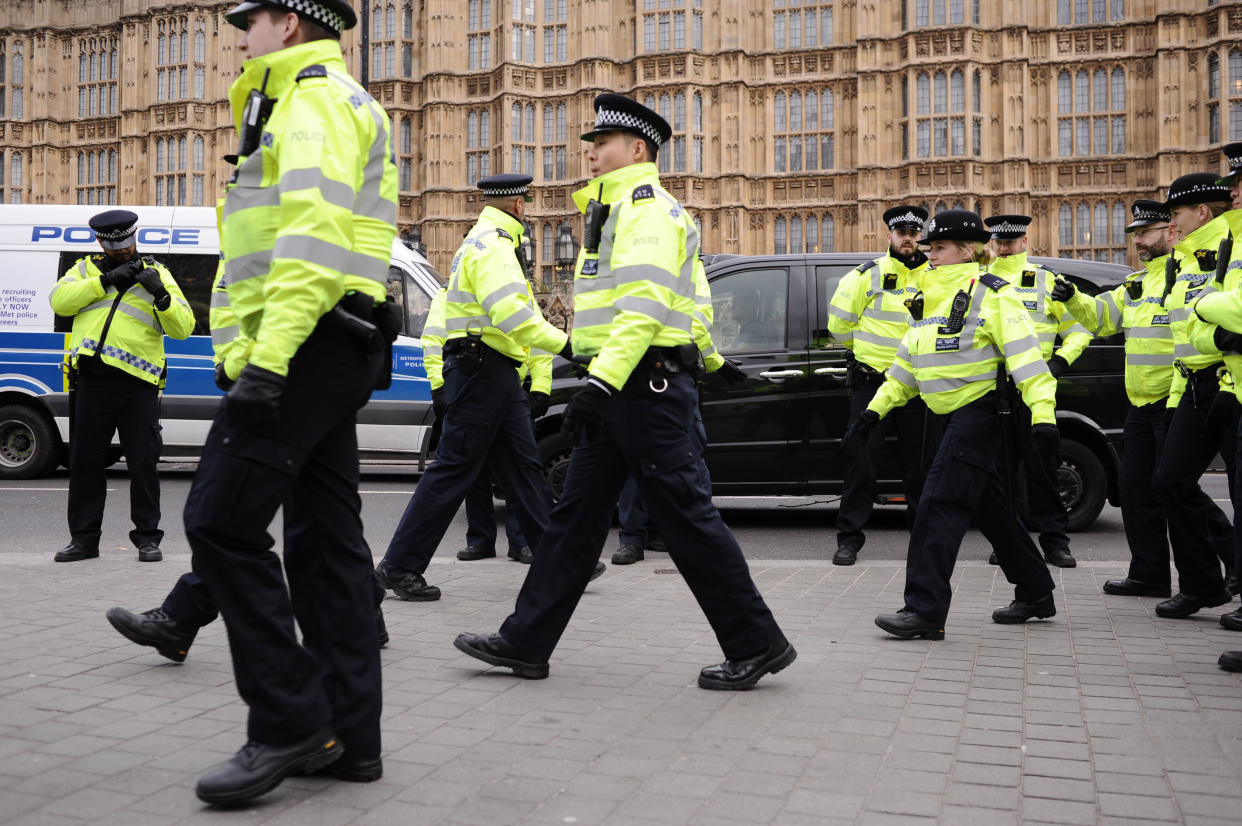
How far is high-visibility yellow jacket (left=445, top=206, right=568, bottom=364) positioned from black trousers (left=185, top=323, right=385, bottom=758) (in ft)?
8.46

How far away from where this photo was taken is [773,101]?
1539 inches

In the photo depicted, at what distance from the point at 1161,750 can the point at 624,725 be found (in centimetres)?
159

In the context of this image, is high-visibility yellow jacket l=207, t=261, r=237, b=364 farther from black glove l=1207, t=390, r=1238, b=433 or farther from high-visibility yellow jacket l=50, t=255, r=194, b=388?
black glove l=1207, t=390, r=1238, b=433

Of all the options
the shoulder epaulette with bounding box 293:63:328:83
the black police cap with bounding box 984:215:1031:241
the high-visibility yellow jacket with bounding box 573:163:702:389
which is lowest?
the high-visibility yellow jacket with bounding box 573:163:702:389

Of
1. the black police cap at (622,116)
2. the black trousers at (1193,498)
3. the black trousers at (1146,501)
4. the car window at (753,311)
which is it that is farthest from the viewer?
the car window at (753,311)

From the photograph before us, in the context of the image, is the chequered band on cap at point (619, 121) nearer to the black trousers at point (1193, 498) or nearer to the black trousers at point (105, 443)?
the black trousers at point (1193, 498)

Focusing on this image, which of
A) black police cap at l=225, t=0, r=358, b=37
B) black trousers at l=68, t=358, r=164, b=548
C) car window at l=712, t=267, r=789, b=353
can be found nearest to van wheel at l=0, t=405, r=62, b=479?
black trousers at l=68, t=358, r=164, b=548

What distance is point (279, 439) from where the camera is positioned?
116 inches

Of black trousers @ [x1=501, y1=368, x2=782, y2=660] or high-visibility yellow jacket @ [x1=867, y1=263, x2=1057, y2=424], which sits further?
high-visibility yellow jacket @ [x1=867, y1=263, x2=1057, y2=424]

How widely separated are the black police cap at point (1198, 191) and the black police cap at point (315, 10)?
419 cm

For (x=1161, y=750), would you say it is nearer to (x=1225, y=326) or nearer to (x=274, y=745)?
(x=1225, y=326)

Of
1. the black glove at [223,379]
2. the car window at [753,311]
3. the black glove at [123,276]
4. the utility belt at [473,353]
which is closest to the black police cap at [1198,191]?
the car window at [753,311]

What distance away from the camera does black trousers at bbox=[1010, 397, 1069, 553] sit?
210 inches

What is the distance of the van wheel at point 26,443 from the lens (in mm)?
12531
